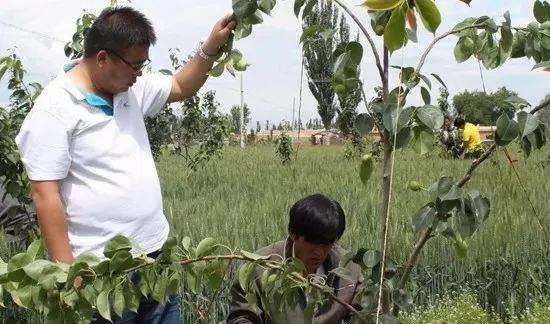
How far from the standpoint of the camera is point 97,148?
1647 millimetres

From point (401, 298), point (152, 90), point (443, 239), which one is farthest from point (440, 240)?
point (401, 298)

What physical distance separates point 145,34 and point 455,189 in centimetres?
88

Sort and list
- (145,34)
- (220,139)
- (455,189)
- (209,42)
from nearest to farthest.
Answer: (455,189)
(209,42)
(145,34)
(220,139)

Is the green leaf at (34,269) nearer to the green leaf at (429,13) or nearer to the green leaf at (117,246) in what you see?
the green leaf at (117,246)

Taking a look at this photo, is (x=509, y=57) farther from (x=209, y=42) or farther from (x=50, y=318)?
(x=50, y=318)

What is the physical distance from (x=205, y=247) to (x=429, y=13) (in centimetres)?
49

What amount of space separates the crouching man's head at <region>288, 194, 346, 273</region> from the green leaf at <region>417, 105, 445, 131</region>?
86 centimetres

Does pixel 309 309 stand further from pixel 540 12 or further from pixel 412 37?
pixel 540 12

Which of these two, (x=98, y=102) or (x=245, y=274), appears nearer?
(x=245, y=274)

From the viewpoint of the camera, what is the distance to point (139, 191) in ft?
5.57

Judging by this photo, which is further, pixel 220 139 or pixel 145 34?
pixel 220 139

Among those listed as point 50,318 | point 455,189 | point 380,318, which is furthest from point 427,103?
point 50,318

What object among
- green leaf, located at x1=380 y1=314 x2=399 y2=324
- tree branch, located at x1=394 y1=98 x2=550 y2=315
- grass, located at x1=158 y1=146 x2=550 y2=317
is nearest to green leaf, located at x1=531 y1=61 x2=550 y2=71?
tree branch, located at x1=394 y1=98 x2=550 y2=315

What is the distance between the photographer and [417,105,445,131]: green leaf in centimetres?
90
